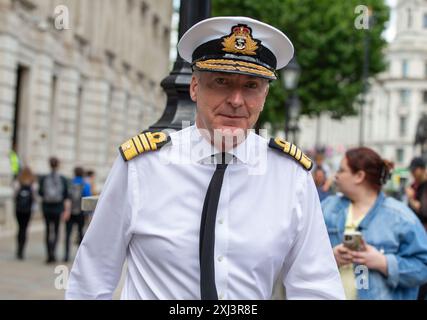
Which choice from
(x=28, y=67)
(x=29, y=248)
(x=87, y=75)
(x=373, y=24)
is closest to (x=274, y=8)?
(x=373, y=24)

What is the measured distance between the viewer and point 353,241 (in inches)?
214

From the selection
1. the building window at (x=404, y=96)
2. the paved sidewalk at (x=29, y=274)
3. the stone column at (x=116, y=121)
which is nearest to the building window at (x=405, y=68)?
the building window at (x=404, y=96)

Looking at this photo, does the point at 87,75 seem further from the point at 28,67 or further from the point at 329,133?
the point at 329,133

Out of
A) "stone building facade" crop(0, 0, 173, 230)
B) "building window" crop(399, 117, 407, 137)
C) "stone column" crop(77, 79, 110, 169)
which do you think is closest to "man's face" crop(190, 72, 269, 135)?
"stone building facade" crop(0, 0, 173, 230)

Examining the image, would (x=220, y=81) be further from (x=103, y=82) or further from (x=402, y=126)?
(x=402, y=126)

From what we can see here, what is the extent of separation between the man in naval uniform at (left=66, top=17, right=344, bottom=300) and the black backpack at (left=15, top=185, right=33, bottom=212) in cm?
1266

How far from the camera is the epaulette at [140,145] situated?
3213mm

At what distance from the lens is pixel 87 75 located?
1185 inches

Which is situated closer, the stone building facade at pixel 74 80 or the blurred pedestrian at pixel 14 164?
the blurred pedestrian at pixel 14 164

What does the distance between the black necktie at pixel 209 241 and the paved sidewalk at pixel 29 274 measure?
5.15 meters

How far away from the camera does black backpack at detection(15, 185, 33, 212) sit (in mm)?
15570

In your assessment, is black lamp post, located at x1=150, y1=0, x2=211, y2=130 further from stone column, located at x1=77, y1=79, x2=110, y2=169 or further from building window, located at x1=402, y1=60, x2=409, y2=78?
building window, located at x1=402, y1=60, x2=409, y2=78

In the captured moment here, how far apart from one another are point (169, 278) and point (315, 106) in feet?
142

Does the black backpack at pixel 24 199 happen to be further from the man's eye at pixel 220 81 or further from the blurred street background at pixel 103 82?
the man's eye at pixel 220 81
